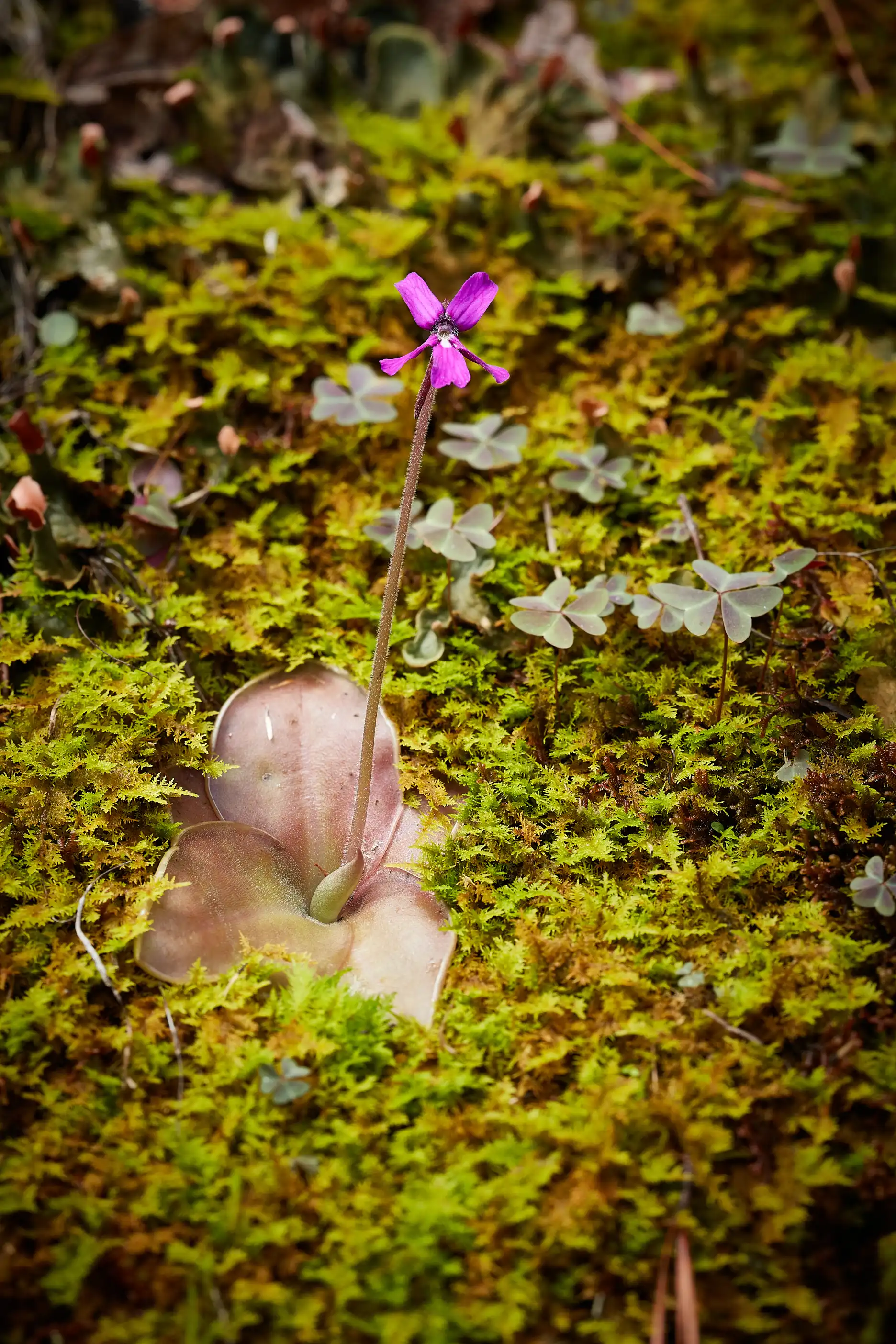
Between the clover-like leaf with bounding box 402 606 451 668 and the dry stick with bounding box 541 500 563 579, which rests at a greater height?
the dry stick with bounding box 541 500 563 579

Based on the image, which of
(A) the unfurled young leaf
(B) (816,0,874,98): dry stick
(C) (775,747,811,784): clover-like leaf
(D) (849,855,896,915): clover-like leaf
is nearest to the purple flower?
Answer: (A) the unfurled young leaf

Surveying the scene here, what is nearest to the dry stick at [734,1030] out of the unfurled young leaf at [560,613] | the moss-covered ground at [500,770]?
the moss-covered ground at [500,770]

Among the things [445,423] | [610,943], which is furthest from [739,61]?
[610,943]

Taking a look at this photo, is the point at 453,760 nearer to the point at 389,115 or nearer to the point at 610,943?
the point at 610,943

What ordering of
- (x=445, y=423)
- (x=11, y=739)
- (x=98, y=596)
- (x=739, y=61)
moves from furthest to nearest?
1. (x=739, y=61)
2. (x=445, y=423)
3. (x=98, y=596)
4. (x=11, y=739)

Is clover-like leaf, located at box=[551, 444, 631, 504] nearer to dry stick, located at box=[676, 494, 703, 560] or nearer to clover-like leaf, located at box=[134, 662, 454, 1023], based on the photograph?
dry stick, located at box=[676, 494, 703, 560]

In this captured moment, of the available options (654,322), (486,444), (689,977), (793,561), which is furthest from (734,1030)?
(654,322)

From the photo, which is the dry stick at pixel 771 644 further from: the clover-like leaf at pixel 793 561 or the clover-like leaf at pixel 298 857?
the clover-like leaf at pixel 298 857
